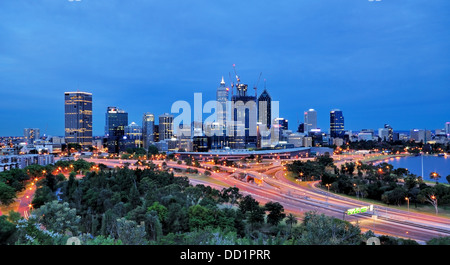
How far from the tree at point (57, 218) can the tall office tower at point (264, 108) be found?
3219 inches

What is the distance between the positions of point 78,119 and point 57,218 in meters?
58.4

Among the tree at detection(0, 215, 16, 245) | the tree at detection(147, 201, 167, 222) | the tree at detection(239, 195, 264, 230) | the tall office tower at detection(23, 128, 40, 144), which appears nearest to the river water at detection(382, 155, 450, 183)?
the tree at detection(239, 195, 264, 230)

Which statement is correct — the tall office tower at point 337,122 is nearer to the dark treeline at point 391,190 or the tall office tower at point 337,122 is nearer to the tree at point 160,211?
the dark treeline at point 391,190

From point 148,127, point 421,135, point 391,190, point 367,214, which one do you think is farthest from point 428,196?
point 148,127

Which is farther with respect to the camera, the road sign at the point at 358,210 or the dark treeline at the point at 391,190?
the dark treeline at the point at 391,190

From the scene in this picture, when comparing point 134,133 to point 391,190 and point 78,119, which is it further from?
point 391,190

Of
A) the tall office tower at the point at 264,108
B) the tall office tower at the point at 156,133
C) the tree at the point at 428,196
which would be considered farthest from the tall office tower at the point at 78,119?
the tree at the point at 428,196

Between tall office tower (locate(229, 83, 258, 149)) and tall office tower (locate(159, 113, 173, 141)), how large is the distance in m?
15.7

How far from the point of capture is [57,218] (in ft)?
23.3

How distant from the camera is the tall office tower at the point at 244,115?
6731cm

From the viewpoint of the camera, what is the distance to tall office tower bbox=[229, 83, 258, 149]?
67312 mm

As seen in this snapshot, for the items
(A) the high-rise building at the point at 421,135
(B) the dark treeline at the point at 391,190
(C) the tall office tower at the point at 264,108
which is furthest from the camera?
(C) the tall office tower at the point at 264,108

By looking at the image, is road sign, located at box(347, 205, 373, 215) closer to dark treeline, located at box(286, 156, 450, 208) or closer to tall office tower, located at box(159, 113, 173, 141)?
dark treeline, located at box(286, 156, 450, 208)
